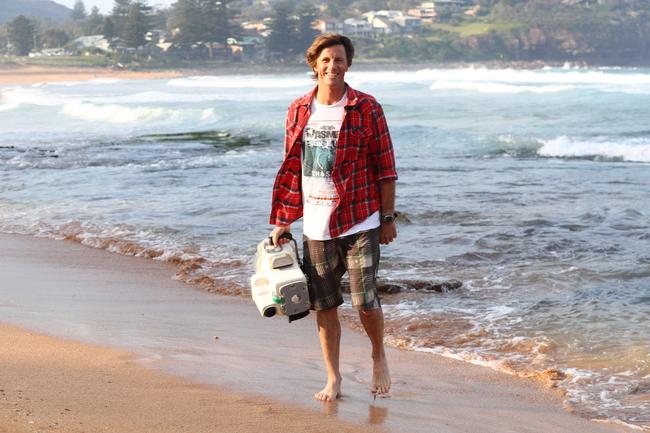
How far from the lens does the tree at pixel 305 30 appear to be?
11588cm

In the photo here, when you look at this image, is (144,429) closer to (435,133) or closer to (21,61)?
(435,133)

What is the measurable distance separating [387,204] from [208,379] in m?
1.11

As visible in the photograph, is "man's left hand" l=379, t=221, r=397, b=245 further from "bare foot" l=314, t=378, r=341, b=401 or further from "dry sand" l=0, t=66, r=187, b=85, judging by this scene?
"dry sand" l=0, t=66, r=187, b=85

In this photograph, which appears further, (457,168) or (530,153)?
(530,153)

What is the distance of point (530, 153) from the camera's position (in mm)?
18328

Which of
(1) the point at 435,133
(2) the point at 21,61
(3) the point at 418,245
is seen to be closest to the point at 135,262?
(3) the point at 418,245

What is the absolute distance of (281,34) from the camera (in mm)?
115000

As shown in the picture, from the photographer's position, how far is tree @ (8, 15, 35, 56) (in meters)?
112

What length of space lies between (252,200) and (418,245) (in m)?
3.45

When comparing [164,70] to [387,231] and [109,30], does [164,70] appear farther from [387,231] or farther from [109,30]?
[387,231]

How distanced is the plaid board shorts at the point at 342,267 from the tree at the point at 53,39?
398ft

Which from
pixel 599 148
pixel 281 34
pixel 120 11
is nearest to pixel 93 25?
pixel 120 11

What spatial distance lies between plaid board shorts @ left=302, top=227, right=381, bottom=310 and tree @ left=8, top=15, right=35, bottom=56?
4544 inches

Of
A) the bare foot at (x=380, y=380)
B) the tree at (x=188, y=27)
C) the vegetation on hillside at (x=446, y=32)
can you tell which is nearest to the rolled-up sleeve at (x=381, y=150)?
the bare foot at (x=380, y=380)
